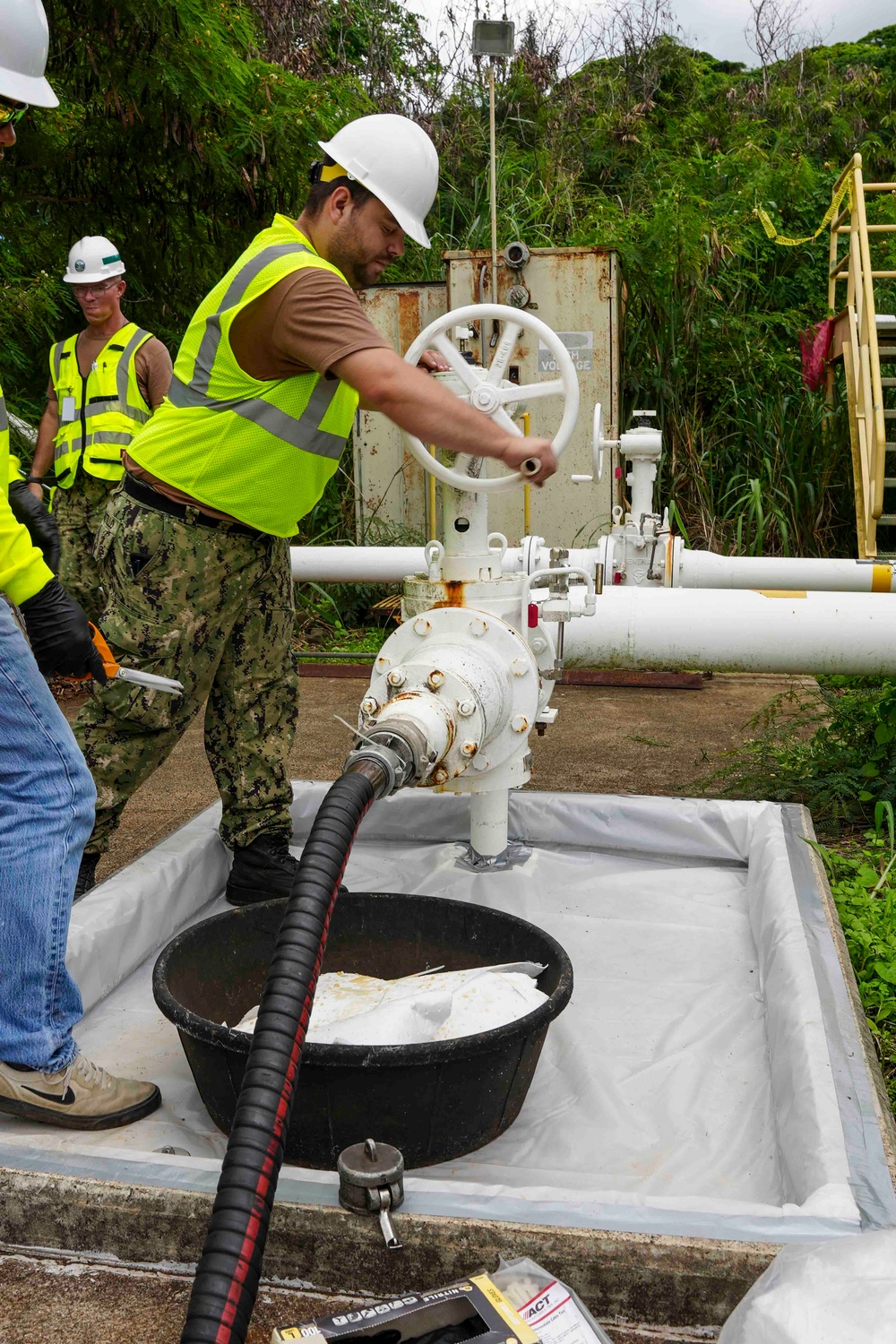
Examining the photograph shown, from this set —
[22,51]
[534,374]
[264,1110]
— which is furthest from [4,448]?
[534,374]

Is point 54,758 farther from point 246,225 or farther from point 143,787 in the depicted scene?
point 246,225

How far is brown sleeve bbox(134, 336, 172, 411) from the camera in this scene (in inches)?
171

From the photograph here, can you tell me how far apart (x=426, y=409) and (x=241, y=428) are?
590mm

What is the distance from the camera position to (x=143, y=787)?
398 cm

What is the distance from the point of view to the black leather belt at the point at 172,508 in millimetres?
2420

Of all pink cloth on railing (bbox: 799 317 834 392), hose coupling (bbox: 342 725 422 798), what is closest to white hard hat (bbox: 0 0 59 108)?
hose coupling (bbox: 342 725 422 798)

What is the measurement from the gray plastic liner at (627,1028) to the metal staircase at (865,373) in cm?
250

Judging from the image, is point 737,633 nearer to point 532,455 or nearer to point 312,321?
point 532,455

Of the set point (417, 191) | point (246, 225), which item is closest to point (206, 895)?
point (417, 191)

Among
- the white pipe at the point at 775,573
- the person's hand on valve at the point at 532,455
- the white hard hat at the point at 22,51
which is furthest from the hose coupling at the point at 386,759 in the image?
the white pipe at the point at 775,573

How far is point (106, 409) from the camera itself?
4332mm

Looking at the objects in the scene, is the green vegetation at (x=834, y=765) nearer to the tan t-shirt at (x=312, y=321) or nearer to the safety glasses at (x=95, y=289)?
the tan t-shirt at (x=312, y=321)

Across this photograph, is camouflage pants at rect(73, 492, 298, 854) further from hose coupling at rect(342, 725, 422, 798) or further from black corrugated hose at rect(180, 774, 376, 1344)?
black corrugated hose at rect(180, 774, 376, 1344)

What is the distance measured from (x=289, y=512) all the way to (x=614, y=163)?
31.2 ft
